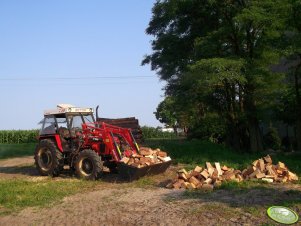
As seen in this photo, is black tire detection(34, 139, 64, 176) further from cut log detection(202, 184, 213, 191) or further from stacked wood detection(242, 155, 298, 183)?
stacked wood detection(242, 155, 298, 183)

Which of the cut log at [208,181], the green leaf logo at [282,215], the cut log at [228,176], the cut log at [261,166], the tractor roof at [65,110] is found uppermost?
the tractor roof at [65,110]

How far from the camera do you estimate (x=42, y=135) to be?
54.3 ft

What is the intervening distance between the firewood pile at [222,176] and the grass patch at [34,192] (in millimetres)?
2801

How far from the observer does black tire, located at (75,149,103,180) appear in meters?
14.3

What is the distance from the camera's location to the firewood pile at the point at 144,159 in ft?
45.6

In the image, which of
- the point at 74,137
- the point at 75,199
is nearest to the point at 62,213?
the point at 75,199

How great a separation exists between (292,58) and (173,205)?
41.1 feet

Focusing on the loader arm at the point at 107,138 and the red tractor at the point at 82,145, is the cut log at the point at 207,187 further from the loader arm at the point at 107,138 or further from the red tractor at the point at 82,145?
the loader arm at the point at 107,138

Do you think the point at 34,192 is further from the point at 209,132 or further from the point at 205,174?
the point at 209,132

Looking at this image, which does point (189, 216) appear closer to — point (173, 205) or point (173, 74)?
point (173, 205)

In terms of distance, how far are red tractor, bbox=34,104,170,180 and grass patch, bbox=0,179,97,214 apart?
767mm

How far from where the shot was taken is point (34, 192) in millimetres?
12586

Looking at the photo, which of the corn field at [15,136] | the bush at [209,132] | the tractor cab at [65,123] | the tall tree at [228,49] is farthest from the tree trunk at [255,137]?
the corn field at [15,136]

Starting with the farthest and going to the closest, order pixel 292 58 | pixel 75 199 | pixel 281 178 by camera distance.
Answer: pixel 292 58 → pixel 281 178 → pixel 75 199
